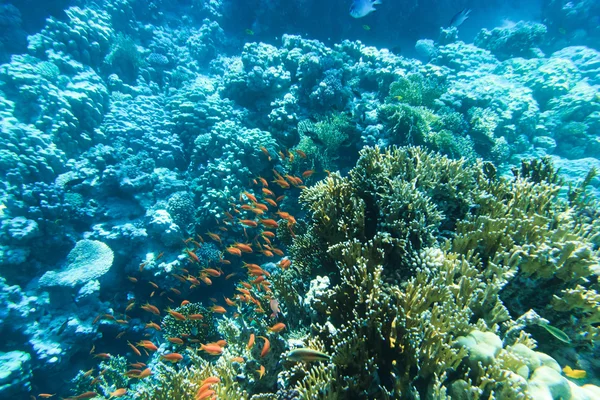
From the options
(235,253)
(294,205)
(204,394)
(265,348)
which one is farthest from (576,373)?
(294,205)

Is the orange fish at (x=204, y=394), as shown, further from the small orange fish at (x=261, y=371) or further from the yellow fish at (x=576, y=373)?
the yellow fish at (x=576, y=373)

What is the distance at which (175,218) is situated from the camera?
793cm

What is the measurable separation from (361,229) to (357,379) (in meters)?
1.76

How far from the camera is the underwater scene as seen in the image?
2.58 meters

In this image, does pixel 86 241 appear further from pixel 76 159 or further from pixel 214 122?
pixel 214 122

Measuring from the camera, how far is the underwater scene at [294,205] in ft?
8.47

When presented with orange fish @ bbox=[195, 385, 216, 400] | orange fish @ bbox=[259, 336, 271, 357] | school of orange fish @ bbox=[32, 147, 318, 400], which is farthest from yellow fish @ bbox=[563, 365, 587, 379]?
school of orange fish @ bbox=[32, 147, 318, 400]

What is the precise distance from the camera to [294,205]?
7.50 m

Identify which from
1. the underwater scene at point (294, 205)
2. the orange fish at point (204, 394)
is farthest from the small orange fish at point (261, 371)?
the orange fish at point (204, 394)

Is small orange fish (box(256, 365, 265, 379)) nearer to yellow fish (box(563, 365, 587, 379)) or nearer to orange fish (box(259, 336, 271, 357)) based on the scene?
orange fish (box(259, 336, 271, 357))

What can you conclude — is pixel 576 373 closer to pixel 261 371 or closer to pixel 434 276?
pixel 434 276

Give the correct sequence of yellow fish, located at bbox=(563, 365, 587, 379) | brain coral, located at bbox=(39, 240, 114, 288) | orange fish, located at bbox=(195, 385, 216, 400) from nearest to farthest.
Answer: yellow fish, located at bbox=(563, 365, 587, 379), orange fish, located at bbox=(195, 385, 216, 400), brain coral, located at bbox=(39, 240, 114, 288)

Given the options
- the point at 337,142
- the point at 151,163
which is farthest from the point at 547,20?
the point at 151,163

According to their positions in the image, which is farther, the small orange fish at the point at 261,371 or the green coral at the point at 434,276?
the small orange fish at the point at 261,371
